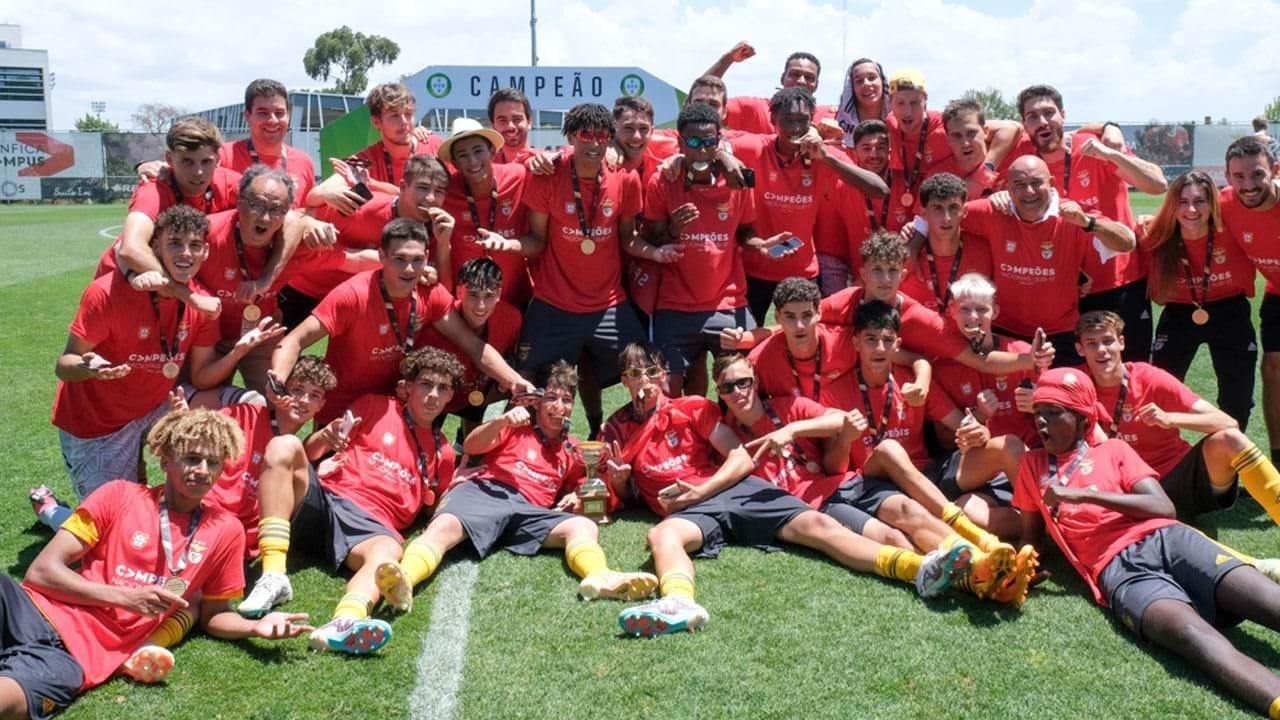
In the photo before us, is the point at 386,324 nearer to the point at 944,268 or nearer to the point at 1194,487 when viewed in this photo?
the point at 944,268

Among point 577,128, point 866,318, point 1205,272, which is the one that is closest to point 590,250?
point 577,128

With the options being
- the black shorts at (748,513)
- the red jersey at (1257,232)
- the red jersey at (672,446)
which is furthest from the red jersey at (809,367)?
the red jersey at (1257,232)

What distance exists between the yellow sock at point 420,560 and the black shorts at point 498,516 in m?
0.28

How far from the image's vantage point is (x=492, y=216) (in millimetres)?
6637

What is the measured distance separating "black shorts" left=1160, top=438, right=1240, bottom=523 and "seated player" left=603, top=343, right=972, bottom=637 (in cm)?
164

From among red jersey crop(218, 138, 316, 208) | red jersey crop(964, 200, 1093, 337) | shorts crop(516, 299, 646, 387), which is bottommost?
shorts crop(516, 299, 646, 387)

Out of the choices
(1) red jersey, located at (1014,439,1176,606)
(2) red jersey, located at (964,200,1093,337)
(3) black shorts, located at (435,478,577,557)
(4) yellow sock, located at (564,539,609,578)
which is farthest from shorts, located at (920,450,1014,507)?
(3) black shorts, located at (435,478,577,557)

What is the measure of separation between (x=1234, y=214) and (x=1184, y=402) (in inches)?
78.1

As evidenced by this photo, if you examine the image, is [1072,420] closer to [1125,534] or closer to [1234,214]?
[1125,534]

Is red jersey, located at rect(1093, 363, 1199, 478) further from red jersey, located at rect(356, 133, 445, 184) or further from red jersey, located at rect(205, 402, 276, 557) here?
red jersey, located at rect(356, 133, 445, 184)

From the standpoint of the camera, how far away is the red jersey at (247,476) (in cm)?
514

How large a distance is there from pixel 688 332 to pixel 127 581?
365cm

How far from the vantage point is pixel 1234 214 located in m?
6.72

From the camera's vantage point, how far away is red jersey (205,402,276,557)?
5.14 m
